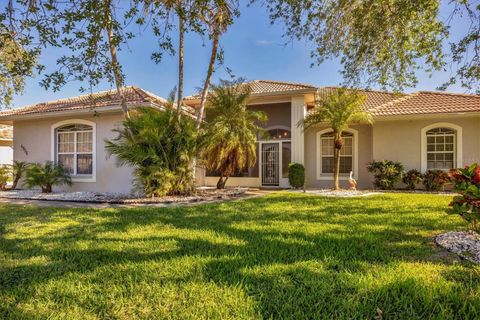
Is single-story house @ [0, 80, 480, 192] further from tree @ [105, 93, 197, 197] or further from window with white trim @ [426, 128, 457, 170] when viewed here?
tree @ [105, 93, 197, 197]

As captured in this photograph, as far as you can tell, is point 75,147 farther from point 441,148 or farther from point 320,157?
point 441,148

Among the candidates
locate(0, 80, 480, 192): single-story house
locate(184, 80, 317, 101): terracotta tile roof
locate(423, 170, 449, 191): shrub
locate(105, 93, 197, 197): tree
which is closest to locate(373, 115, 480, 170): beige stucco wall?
locate(0, 80, 480, 192): single-story house

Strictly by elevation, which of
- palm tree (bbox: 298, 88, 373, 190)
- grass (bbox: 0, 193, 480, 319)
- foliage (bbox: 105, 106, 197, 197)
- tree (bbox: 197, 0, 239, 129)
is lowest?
grass (bbox: 0, 193, 480, 319)

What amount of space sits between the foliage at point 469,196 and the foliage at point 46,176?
49.8 ft

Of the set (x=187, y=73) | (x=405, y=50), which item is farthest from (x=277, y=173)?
(x=405, y=50)

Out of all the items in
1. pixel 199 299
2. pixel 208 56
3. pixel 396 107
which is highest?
pixel 208 56

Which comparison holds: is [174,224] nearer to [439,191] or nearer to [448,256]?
[448,256]

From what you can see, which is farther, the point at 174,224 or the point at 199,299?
the point at 174,224

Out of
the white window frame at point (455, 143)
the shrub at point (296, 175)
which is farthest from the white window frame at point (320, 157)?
the white window frame at point (455, 143)

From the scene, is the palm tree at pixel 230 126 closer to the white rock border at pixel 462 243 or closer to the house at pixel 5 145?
the white rock border at pixel 462 243

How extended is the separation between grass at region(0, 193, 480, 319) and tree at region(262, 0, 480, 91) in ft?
16.0

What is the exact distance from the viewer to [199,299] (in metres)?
3.26

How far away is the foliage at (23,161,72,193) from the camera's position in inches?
551

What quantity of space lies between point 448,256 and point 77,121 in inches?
606
